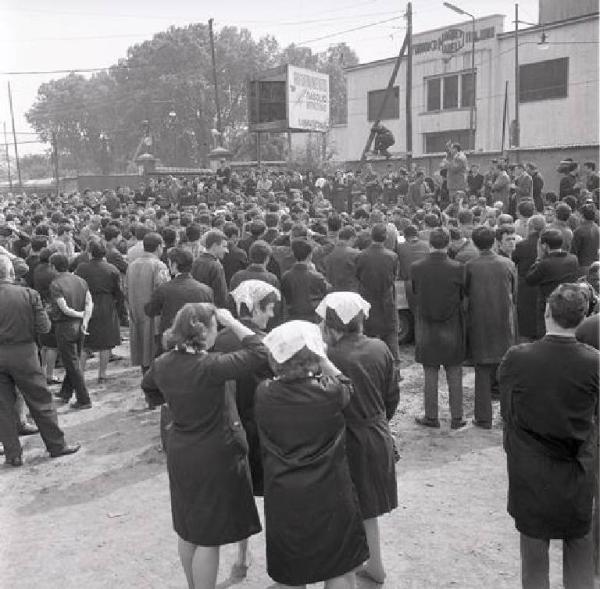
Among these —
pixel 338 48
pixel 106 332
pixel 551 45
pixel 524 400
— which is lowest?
pixel 106 332

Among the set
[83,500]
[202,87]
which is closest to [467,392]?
[83,500]

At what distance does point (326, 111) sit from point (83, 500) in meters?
32.6

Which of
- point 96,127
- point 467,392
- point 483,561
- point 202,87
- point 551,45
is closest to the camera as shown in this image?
point 483,561

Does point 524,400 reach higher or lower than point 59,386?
higher

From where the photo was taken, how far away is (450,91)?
39219 millimetres

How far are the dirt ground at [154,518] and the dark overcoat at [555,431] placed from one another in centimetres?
98

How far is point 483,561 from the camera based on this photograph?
4.69 meters

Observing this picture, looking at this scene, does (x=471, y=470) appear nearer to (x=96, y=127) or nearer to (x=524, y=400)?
(x=524, y=400)

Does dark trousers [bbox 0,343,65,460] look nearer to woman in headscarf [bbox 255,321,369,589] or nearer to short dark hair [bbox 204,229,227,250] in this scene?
short dark hair [bbox 204,229,227,250]

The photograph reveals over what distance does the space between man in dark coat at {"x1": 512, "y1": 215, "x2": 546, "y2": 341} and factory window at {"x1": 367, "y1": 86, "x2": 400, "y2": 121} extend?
112ft

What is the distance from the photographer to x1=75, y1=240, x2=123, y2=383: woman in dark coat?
28.7 feet

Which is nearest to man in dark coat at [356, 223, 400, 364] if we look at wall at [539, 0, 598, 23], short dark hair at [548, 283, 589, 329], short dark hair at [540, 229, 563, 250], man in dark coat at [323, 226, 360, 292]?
man in dark coat at [323, 226, 360, 292]

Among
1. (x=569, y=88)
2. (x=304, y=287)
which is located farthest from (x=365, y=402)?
(x=569, y=88)

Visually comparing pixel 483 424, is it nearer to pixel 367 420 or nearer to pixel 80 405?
pixel 367 420
